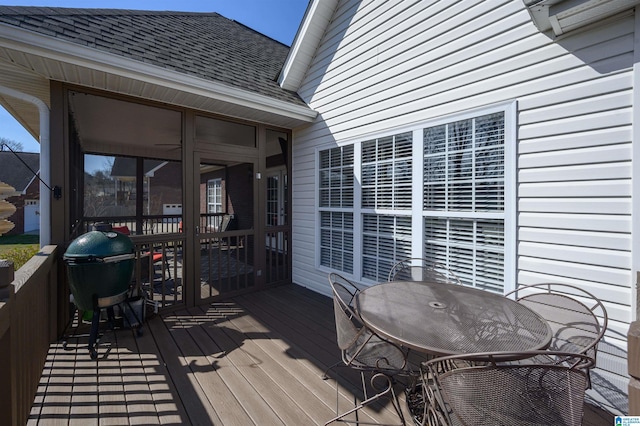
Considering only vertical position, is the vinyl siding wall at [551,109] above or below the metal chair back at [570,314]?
above

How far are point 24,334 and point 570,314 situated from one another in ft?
12.5

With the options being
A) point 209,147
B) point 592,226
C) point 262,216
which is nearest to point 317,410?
point 592,226

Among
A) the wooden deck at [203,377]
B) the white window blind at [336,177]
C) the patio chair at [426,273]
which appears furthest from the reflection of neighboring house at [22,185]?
the patio chair at [426,273]

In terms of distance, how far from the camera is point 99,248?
2691 mm

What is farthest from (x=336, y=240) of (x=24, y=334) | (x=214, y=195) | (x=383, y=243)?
(x=214, y=195)

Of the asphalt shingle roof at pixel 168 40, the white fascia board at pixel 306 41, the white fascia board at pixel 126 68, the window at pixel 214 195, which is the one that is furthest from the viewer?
the window at pixel 214 195

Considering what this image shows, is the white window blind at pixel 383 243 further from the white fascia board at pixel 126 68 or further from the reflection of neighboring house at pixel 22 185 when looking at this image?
the reflection of neighboring house at pixel 22 185

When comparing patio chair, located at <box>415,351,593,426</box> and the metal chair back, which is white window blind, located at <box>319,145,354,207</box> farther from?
patio chair, located at <box>415,351,593,426</box>

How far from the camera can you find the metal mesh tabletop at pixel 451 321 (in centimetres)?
152

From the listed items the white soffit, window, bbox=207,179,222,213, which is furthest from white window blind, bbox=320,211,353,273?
window, bbox=207,179,222,213

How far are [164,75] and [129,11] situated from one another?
2.23 m

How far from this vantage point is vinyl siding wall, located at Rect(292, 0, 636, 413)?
204cm

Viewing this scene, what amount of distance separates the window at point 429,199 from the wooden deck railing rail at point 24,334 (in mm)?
3290

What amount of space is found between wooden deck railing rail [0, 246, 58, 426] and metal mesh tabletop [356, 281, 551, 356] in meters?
1.91
